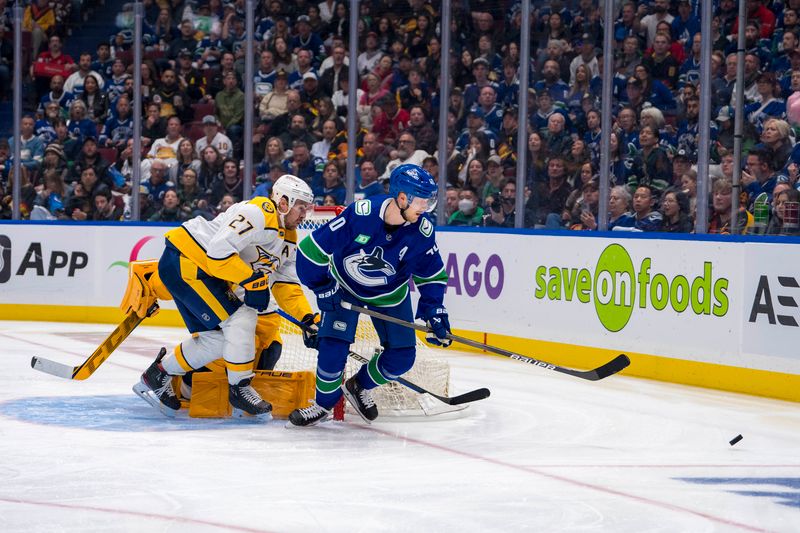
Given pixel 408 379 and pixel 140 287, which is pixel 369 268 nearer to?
pixel 408 379

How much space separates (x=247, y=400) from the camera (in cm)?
480

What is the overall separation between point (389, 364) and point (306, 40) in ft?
16.3

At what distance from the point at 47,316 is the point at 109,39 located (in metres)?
2.35

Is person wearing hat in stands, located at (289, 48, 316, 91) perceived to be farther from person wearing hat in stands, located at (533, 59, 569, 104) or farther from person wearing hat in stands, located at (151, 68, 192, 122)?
person wearing hat in stands, located at (533, 59, 569, 104)

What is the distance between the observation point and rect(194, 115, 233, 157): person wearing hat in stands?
9.23 m

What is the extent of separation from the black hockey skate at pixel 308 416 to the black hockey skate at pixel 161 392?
0.56m

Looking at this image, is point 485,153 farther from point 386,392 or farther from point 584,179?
point 386,392

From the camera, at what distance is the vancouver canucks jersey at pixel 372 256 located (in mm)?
4570

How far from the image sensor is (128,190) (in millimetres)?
9430

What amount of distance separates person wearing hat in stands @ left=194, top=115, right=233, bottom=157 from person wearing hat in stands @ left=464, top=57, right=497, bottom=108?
2.14 meters

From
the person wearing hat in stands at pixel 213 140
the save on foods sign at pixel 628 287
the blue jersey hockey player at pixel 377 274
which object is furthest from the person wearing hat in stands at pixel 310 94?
the blue jersey hockey player at pixel 377 274

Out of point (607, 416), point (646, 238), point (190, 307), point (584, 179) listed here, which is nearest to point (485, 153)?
point (584, 179)

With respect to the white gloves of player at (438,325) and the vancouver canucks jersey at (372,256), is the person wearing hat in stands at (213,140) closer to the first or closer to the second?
the vancouver canucks jersey at (372,256)

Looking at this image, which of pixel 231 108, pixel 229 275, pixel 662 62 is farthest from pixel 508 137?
pixel 229 275
